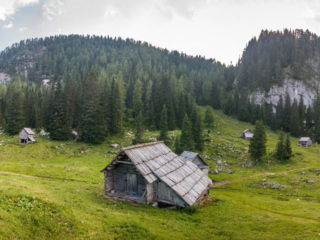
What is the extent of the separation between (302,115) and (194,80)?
74.3m

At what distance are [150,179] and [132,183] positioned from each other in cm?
321

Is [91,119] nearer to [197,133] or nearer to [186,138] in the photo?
[186,138]

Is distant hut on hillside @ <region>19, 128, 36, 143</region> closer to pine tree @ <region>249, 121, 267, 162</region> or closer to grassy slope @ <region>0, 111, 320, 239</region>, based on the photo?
grassy slope @ <region>0, 111, 320, 239</region>

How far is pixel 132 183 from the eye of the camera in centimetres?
2478

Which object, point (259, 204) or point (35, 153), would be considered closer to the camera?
point (259, 204)

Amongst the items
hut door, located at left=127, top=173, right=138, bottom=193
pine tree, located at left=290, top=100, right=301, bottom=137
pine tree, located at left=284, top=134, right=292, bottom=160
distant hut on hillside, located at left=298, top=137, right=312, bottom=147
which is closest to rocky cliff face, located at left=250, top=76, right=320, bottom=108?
pine tree, located at left=290, top=100, right=301, bottom=137

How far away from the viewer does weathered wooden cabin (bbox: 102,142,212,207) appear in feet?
75.2

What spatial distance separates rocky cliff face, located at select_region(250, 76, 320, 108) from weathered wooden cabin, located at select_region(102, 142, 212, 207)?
5276 inches

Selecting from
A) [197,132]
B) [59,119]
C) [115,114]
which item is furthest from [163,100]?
[59,119]

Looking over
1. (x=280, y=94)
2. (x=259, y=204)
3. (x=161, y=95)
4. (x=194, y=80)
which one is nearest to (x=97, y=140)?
(x=161, y=95)

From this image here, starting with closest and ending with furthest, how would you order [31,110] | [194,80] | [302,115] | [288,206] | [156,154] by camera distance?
1. [156,154]
2. [288,206]
3. [31,110]
4. [302,115]
5. [194,80]

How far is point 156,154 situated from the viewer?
28.0 m

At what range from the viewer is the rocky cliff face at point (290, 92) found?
146m

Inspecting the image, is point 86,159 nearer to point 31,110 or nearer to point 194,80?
point 31,110
